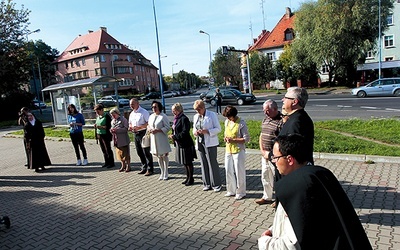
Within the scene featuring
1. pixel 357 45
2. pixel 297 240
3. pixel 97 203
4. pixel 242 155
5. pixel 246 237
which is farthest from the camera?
pixel 357 45

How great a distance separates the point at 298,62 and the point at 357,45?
27.7 feet

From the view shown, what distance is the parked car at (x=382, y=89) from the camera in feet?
84.2

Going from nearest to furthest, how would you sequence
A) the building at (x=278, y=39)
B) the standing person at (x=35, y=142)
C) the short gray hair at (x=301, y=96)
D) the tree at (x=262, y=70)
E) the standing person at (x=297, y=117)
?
the standing person at (x=297, y=117)
the short gray hair at (x=301, y=96)
the standing person at (x=35, y=142)
the tree at (x=262, y=70)
the building at (x=278, y=39)

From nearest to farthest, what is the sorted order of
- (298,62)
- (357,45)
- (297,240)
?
(297,240)
(357,45)
(298,62)

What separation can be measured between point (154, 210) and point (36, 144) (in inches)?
212

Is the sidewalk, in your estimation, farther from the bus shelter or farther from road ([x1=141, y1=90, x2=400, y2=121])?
road ([x1=141, y1=90, x2=400, y2=121])

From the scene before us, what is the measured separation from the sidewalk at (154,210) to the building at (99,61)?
6833 cm

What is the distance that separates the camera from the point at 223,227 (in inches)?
187

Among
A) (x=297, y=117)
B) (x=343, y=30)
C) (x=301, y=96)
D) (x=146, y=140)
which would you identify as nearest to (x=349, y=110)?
(x=146, y=140)

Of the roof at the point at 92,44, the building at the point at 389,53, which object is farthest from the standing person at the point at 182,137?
the roof at the point at 92,44

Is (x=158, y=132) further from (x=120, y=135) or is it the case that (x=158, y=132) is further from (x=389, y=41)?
(x=389, y=41)

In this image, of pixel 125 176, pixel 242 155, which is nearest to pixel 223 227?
pixel 242 155

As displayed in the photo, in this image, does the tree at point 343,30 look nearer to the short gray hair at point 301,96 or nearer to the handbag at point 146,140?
the handbag at point 146,140

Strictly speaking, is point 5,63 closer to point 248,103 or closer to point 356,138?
point 248,103
